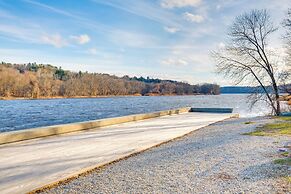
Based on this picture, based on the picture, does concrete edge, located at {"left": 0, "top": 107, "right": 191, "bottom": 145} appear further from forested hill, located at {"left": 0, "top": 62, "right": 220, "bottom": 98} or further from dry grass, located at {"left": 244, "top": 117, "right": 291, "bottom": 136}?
forested hill, located at {"left": 0, "top": 62, "right": 220, "bottom": 98}

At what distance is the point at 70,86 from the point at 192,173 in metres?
76.4

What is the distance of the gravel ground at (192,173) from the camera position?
324 centimetres

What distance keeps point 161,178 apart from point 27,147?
3.59 meters

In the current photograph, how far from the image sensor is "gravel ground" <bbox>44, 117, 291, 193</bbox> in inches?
128

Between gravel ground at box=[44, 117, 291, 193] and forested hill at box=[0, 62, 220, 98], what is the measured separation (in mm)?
66769

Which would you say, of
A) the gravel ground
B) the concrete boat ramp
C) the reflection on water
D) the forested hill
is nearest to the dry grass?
the gravel ground

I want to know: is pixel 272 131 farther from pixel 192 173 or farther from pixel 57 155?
pixel 57 155

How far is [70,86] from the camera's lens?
76812 mm

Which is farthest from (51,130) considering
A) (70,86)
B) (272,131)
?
(70,86)

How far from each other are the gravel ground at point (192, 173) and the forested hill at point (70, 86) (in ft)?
219

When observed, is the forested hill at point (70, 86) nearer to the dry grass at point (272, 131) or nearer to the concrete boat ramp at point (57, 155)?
the concrete boat ramp at point (57, 155)

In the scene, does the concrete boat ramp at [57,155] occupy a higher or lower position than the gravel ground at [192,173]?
lower

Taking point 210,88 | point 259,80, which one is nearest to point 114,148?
point 259,80

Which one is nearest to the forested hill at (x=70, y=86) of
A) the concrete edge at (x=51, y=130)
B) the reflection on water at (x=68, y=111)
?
the reflection on water at (x=68, y=111)
